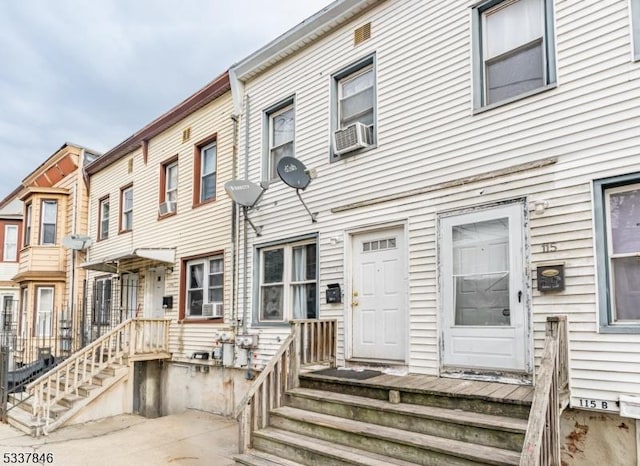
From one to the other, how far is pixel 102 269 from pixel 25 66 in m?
18.8

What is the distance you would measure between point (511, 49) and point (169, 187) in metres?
8.63

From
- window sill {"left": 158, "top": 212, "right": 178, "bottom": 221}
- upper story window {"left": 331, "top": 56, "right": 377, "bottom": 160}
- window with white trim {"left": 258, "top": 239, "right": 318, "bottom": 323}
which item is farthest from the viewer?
window sill {"left": 158, "top": 212, "right": 178, "bottom": 221}

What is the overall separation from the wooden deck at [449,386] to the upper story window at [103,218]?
1041 cm

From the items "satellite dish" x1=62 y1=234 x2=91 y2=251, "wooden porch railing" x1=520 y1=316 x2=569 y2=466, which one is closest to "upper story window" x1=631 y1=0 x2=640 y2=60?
"wooden porch railing" x1=520 y1=316 x2=569 y2=466

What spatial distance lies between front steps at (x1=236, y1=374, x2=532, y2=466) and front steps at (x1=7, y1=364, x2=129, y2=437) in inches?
179

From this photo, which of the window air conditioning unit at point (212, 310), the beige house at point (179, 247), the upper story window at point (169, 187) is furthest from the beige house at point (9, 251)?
the window air conditioning unit at point (212, 310)

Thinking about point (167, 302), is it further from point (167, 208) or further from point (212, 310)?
point (167, 208)

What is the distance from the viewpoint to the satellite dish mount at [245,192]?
8.66 meters

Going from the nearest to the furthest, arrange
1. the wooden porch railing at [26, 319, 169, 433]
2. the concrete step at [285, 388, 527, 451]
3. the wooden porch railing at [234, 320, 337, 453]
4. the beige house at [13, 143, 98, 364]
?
1. the concrete step at [285, 388, 527, 451]
2. the wooden porch railing at [234, 320, 337, 453]
3. the wooden porch railing at [26, 319, 169, 433]
4. the beige house at [13, 143, 98, 364]

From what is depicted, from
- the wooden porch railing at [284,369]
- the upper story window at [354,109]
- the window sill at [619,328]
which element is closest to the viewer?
the window sill at [619,328]

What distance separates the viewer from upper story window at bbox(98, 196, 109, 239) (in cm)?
1441

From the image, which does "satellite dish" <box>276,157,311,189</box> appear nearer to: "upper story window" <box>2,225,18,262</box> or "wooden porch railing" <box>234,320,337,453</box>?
"wooden porch railing" <box>234,320,337,453</box>

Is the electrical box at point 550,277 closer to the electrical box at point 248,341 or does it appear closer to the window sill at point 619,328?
the window sill at point 619,328

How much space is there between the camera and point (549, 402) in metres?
4.00
